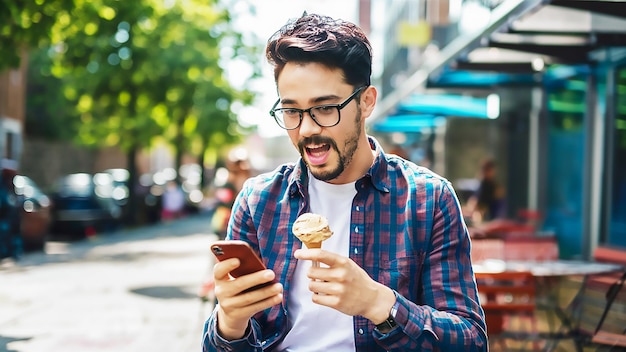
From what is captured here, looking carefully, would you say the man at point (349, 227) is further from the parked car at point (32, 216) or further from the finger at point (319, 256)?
the parked car at point (32, 216)

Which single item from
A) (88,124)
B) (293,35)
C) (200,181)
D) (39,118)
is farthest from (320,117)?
(200,181)

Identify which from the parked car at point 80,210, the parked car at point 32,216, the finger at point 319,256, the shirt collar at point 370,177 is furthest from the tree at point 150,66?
the finger at point 319,256

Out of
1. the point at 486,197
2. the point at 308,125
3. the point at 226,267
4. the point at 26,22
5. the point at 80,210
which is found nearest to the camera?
the point at 226,267

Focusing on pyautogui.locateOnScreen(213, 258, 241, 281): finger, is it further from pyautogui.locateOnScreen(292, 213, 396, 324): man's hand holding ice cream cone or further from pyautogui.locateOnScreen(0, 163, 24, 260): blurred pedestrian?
pyautogui.locateOnScreen(0, 163, 24, 260): blurred pedestrian

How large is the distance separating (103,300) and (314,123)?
917 cm

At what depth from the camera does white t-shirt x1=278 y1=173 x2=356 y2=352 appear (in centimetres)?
225

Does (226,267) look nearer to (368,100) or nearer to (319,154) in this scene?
(319,154)

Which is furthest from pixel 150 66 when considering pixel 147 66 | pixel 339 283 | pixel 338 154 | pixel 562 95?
pixel 339 283

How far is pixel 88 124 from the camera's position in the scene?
34.9m

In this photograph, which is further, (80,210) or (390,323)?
(80,210)

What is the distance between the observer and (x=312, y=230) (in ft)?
6.63

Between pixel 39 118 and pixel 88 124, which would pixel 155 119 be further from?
pixel 39 118

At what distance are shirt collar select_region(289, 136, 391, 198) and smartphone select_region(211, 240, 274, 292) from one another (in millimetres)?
439

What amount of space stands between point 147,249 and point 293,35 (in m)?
17.6
